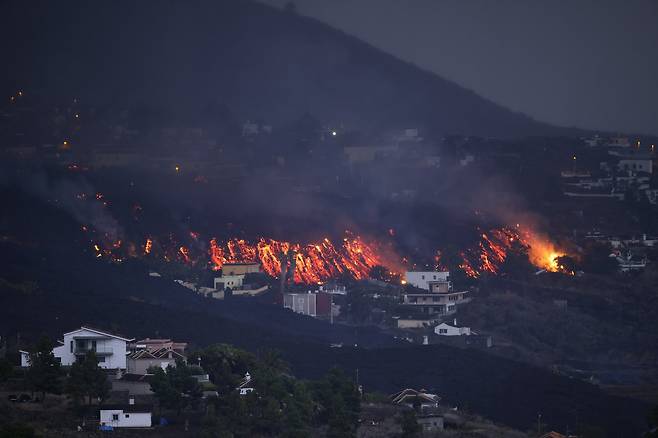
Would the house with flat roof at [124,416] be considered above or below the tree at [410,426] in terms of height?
above

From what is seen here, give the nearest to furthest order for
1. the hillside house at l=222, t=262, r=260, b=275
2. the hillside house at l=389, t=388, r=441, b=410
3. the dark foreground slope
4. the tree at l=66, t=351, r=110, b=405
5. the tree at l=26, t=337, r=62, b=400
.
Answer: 1. the tree at l=66, t=351, r=110, b=405
2. the tree at l=26, t=337, r=62, b=400
3. the hillside house at l=389, t=388, r=441, b=410
4. the dark foreground slope
5. the hillside house at l=222, t=262, r=260, b=275

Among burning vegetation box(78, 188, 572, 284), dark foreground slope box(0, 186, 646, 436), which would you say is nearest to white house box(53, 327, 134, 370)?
dark foreground slope box(0, 186, 646, 436)

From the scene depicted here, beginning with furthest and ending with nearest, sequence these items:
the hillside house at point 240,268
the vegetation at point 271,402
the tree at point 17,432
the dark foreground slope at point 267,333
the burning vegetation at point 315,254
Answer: the burning vegetation at point 315,254
the hillside house at point 240,268
the dark foreground slope at point 267,333
the vegetation at point 271,402
the tree at point 17,432

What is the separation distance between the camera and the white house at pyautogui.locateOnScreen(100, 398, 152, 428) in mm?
44312

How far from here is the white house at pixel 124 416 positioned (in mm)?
44312

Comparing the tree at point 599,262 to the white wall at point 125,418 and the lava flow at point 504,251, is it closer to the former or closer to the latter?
the lava flow at point 504,251

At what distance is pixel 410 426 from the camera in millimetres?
45438

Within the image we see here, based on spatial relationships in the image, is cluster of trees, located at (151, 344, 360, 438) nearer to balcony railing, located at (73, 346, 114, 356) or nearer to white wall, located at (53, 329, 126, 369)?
white wall, located at (53, 329, 126, 369)

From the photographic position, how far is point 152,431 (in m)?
44.0

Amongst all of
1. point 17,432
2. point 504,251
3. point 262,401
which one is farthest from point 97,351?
point 504,251

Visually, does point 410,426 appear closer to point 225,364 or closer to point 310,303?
point 225,364

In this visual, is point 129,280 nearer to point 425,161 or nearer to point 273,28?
point 425,161

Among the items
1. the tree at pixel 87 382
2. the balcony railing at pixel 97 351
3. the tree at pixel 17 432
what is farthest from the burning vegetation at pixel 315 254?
the tree at pixel 17 432

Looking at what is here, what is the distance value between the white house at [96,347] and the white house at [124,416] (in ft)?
17.6
